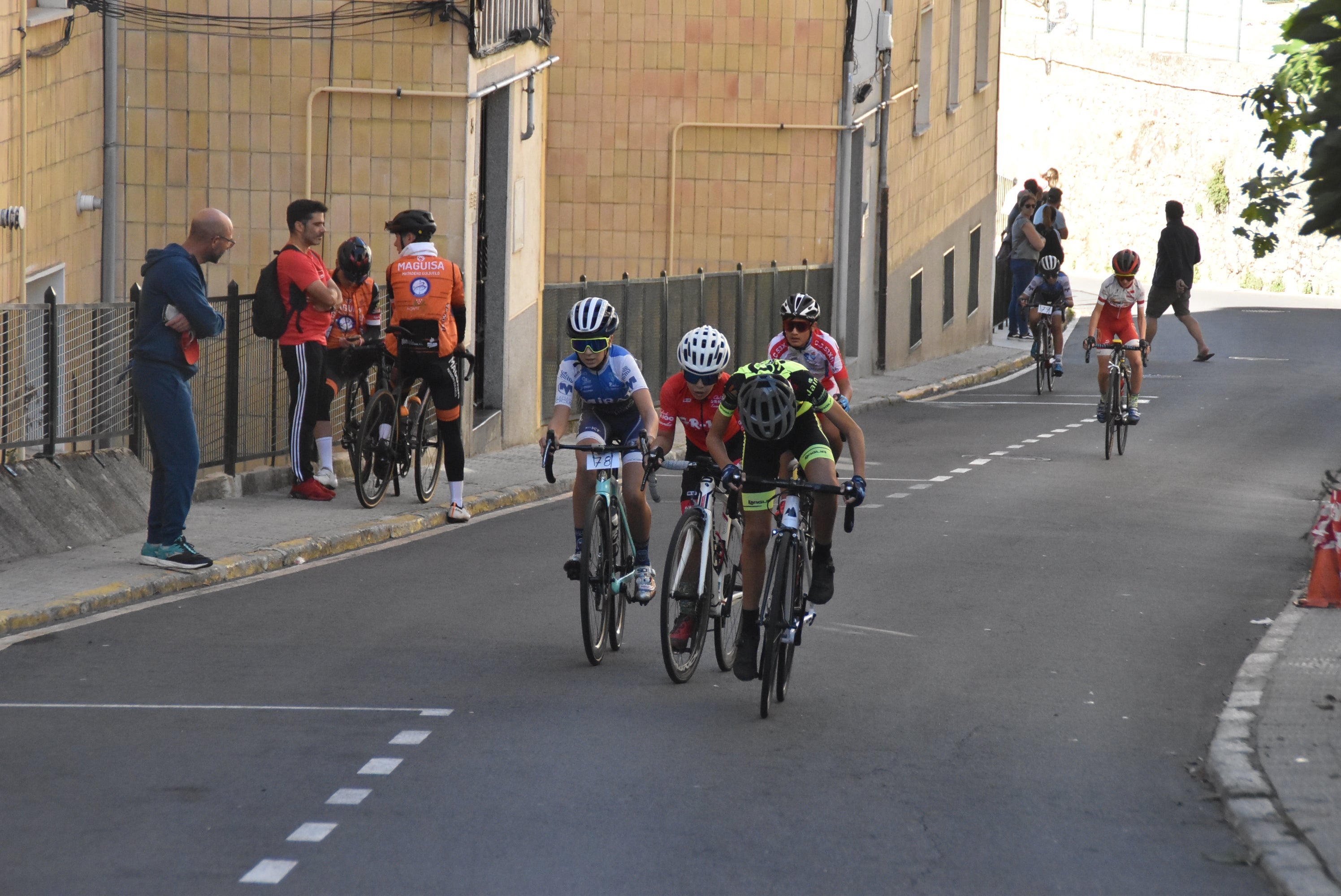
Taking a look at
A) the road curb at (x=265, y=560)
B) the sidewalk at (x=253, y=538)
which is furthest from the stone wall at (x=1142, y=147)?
the road curb at (x=265, y=560)

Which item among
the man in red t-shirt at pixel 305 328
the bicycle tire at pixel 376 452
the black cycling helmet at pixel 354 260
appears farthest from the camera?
the black cycling helmet at pixel 354 260

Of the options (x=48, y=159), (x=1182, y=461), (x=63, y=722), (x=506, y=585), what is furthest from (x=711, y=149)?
(x=63, y=722)

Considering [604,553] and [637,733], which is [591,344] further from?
[637,733]

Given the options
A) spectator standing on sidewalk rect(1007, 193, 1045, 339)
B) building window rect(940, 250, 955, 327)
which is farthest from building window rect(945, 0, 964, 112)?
building window rect(940, 250, 955, 327)

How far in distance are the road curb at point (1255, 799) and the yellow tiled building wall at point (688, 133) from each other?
56.1 feet

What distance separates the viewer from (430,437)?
16.8m

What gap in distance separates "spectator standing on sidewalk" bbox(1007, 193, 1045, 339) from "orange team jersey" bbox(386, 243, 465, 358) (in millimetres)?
18515

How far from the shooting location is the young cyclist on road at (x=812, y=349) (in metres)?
11.5

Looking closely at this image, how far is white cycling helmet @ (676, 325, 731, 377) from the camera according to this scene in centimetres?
926

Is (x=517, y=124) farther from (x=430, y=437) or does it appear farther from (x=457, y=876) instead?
(x=457, y=876)

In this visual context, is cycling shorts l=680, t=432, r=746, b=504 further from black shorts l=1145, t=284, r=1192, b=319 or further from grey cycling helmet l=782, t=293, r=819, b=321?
black shorts l=1145, t=284, r=1192, b=319

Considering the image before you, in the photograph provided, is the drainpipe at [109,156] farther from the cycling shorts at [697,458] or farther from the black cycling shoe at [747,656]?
the black cycling shoe at [747,656]

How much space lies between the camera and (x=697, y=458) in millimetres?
9281

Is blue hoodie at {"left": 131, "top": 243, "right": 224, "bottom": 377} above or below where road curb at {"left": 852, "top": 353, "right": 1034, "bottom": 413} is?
above
